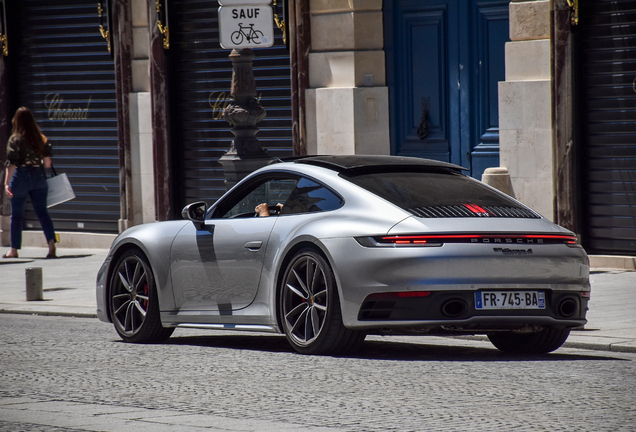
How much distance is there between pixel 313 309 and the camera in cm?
774

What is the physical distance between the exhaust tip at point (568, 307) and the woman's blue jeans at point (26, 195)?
10.9 metres

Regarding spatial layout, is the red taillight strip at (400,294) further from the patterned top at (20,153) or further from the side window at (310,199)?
the patterned top at (20,153)

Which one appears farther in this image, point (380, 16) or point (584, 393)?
point (380, 16)

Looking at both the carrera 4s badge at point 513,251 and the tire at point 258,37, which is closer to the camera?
the carrera 4s badge at point 513,251

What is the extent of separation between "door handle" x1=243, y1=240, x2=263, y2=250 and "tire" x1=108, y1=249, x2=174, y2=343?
3.26 ft

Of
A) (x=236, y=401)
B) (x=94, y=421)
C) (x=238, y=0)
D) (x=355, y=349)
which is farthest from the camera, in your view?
(x=238, y=0)

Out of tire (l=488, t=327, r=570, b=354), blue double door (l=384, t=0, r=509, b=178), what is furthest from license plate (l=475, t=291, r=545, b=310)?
blue double door (l=384, t=0, r=509, b=178)

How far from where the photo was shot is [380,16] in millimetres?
16188

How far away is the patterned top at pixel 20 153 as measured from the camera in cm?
1692

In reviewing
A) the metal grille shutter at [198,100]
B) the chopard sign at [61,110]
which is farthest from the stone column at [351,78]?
the chopard sign at [61,110]

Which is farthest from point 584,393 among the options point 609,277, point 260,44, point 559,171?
point 559,171

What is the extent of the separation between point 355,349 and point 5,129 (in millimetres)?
Answer: 13719

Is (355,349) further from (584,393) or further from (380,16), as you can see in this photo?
(380,16)

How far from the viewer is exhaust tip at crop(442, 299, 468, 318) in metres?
7.40
